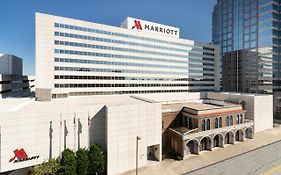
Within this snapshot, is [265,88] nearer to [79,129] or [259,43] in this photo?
[259,43]

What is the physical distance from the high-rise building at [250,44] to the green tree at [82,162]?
80.1m

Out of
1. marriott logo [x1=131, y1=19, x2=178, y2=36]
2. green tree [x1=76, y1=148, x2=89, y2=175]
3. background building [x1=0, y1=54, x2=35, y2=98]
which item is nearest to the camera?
green tree [x1=76, y1=148, x2=89, y2=175]

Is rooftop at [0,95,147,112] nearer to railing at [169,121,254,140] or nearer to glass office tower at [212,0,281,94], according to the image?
railing at [169,121,254,140]

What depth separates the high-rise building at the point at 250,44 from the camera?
234 ft

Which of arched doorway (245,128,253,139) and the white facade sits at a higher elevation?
the white facade

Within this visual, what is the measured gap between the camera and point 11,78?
5831 centimetres

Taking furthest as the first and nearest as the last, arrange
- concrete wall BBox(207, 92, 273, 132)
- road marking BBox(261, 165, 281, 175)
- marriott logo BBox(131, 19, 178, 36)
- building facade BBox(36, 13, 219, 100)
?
marriott logo BBox(131, 19, 178, 36) → concrete wall BBox(207, 92, 273, 132) → building facade BBox(36, 13, 219, 100) → road marking BBox(261, 165, 281, 175)

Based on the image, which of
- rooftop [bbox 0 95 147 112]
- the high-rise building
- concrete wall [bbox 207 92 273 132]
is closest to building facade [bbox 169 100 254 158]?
concrete wall [bbox 207 92 273 132]

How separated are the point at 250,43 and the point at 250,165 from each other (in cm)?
7210

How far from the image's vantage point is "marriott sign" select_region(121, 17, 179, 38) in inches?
2319

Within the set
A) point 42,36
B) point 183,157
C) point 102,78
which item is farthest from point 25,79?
point 183,157

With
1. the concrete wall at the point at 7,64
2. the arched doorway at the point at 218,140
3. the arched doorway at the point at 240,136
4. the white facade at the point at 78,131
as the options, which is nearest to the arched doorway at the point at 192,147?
the arched doorway at the point at 218,140

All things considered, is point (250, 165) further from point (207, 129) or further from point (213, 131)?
point (207, 129)

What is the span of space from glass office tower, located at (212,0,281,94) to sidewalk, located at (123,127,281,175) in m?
43.6
